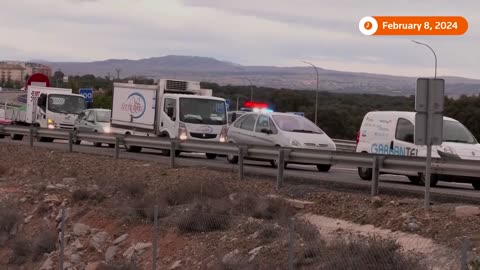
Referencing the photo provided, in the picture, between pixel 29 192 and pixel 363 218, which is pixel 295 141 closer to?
pixel 29 192

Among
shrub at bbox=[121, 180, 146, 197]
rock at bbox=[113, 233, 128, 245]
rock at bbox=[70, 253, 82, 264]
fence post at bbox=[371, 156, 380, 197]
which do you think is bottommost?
rock at bbox=[70, 253, 82, 264]

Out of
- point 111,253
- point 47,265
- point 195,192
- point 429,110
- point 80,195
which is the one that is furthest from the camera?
point 80,195

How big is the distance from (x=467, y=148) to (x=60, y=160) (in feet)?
39.0

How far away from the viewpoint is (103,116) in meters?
33.4

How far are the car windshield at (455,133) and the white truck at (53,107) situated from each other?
21333mm

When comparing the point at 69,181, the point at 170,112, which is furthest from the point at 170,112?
the point at 69,181

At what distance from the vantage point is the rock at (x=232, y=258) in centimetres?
1142

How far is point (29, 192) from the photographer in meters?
20.4

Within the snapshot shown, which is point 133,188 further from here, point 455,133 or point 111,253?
point 455,133

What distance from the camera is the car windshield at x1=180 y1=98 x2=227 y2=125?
27.0 meters

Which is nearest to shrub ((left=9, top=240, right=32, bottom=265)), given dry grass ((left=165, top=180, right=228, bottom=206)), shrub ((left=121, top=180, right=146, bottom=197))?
shrub ((left=121, top=180, right=146, bottom=197))

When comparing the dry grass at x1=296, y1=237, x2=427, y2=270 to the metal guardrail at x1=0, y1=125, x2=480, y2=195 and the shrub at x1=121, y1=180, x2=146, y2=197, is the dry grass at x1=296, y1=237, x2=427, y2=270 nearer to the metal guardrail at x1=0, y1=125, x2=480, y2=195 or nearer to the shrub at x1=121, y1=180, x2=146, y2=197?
the metal guardrail at x1=0, y1=125, x2=480, y2=195

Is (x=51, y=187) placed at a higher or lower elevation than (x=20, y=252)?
higher

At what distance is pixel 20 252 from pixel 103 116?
1731cm
